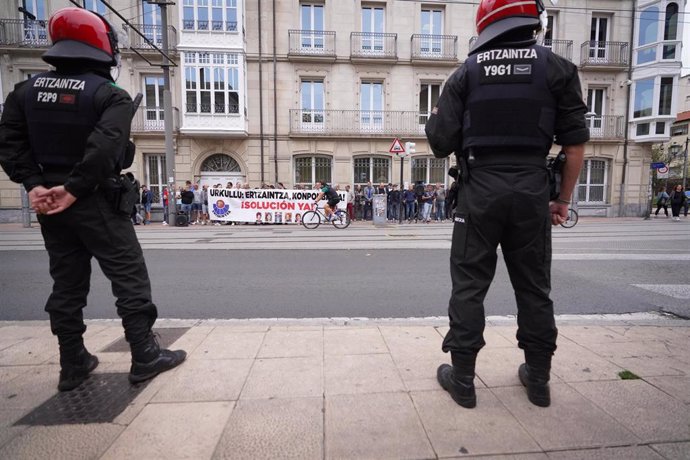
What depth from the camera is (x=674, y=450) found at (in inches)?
73.5

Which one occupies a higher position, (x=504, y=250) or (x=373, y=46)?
(x=373, y=46)

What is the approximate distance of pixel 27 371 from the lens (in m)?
2.77

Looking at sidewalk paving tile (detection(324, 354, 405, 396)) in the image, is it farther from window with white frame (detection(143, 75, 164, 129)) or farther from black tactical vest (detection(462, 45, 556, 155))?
window with white frame (detection(143, 75, 164, 129))

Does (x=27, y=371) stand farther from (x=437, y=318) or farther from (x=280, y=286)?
(x=437, y=318)

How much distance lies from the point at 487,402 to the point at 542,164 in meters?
1.46

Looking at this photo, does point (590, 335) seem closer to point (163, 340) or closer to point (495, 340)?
point (495, 340)

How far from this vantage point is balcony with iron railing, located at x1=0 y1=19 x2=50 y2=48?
18.6 metres

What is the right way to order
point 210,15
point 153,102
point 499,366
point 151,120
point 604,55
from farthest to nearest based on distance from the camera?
point 604,55, point 153,102, point 151,120, point 210,15, point 499,366

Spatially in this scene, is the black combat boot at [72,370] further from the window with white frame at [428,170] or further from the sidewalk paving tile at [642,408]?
the window with white frame at [428,170]

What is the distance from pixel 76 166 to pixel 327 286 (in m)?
3.62

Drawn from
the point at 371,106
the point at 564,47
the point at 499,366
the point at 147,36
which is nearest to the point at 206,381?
the point at 499,366

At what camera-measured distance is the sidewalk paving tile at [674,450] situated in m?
1.83

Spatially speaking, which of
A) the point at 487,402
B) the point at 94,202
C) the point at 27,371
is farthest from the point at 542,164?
the point at 27,371

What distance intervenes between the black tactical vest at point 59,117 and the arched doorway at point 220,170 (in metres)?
18.1
